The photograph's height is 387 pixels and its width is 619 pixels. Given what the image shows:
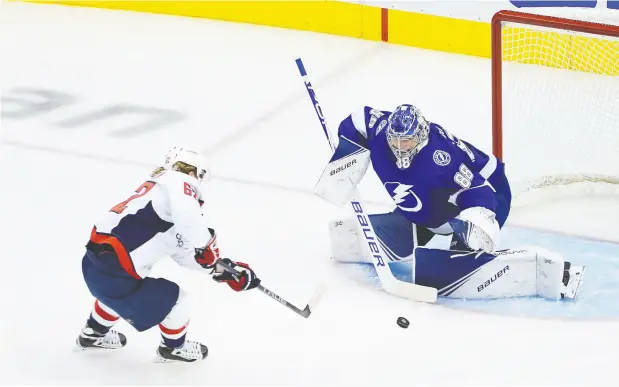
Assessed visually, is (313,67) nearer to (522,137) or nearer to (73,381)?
(522,137)

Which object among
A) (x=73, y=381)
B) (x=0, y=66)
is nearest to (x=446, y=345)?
(x=73, y=381)

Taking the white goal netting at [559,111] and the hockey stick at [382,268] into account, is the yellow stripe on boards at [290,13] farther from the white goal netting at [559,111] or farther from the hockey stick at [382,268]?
the hockey stick at [382,268]

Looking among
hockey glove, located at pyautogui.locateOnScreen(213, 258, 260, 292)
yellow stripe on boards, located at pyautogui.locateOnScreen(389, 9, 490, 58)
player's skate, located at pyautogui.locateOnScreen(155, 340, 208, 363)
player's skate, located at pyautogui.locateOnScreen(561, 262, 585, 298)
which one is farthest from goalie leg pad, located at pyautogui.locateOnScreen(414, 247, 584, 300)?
yellow stripe on boards, located at pyautogui.locateOnScreen(389, 9, 490, 58)

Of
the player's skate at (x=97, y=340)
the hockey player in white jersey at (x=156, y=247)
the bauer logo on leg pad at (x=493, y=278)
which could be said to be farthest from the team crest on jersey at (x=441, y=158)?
the player's skate at (x=97, y=340)

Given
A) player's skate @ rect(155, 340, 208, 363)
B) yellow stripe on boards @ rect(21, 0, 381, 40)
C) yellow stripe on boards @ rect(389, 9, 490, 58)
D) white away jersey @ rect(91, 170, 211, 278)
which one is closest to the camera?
white away jersey @ rect(91, 170, 211, 278)

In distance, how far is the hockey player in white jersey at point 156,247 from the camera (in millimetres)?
3213

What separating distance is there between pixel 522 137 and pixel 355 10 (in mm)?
2015

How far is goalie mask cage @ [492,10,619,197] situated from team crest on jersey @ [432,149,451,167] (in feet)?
2.53

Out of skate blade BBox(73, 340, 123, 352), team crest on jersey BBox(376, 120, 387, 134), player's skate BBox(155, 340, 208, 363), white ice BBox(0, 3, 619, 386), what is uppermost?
team crest on jersey BBox(376, 120, 387, 134)

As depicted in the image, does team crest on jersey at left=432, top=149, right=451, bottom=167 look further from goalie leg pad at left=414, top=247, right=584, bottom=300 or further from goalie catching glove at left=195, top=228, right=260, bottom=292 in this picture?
goalie catching glove at left=195, top=228, right=260, bottom=292

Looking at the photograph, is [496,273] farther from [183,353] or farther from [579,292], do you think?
[183,353]

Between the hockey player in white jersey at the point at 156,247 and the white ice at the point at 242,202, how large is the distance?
0.81 feet

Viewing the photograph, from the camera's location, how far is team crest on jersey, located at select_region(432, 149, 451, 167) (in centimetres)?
355

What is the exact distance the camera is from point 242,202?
14.9 feet
